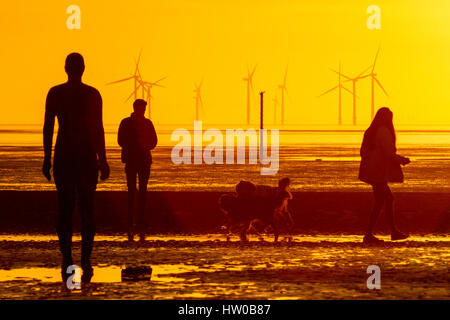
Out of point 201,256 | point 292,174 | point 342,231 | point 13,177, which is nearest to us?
point 201,256

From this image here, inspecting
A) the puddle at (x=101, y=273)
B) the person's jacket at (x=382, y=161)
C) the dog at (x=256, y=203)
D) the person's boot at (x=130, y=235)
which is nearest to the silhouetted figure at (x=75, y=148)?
the puddle at (x=101, y=273)

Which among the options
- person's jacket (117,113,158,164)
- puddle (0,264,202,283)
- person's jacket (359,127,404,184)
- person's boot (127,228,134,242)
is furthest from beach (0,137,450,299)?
person's jacket (117,113,158,164)

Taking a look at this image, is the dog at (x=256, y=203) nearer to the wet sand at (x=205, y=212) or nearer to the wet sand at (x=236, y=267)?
the wet sand at (x=236, y=267)

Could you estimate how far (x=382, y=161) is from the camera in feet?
45.5

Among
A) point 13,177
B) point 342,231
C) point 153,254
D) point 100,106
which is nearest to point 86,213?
point 100,106

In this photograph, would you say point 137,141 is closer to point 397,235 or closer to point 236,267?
point 397,235

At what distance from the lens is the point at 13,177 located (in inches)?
1238

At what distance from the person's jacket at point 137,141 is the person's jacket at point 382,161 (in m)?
2.62

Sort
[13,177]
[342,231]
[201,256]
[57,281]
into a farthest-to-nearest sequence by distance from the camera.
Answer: [13,177], [342,231], [201,256], [57,281]

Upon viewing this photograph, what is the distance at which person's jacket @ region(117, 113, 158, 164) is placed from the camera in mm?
14102

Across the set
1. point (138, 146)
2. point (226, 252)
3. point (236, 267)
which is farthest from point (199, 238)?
point (236, 267)
